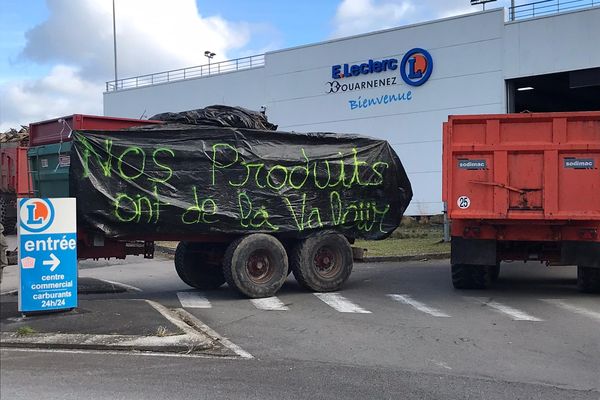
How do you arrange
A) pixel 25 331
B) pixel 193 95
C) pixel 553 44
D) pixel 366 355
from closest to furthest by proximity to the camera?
pixel 366 355
pixel 25 331
pixel 553 44
pixel 193 95

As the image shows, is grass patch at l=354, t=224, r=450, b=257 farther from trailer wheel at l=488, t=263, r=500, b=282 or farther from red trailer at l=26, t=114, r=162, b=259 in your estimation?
red trailer at l=26, t=114, r=162, b=259

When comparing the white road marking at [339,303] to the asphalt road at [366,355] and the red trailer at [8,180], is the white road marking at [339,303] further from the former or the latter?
the red trailer at [8,180]

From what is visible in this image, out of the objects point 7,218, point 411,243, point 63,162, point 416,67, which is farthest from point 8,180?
point 416,67

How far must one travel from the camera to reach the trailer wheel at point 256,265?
9.97 meters

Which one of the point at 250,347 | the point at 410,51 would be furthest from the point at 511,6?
the point at 250,347

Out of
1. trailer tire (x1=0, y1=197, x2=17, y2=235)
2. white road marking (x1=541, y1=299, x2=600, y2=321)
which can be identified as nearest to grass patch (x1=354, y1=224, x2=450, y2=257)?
white road marking (x1=541, y1=299, x2=600, y2=321)

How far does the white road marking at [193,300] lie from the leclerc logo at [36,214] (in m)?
2.63

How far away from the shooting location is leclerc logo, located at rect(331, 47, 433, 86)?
25797 mm

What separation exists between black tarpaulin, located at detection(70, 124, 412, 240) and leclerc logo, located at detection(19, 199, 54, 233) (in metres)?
0.91

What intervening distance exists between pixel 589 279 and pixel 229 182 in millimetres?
6256

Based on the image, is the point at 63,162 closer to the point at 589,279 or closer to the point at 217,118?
the point at 217,118

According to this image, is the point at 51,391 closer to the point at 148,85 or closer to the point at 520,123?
the point at 520,123

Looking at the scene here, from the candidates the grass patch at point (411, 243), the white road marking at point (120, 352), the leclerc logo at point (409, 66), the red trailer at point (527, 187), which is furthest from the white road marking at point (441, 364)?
the leclerc logo at point (409, 66)

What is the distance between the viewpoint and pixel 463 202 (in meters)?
10.0
